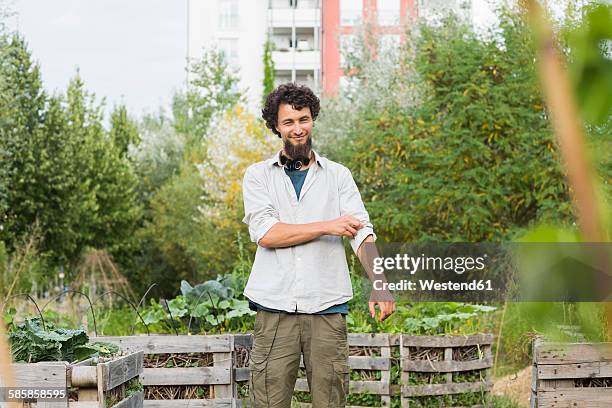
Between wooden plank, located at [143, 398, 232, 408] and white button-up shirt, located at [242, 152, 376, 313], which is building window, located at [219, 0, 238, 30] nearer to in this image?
wooden plank, located at [143, 398, 232, 408]

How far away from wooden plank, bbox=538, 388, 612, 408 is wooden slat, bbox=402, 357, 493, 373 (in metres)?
1.67

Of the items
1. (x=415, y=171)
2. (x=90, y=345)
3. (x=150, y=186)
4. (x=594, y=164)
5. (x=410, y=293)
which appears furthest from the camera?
(x=150, y=186)

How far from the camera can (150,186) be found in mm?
26125

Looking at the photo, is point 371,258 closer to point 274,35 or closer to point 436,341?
point 436,341

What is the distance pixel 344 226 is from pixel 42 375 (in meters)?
1.24

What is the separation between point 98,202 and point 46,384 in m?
19.3

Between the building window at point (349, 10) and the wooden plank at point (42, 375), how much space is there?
100ft

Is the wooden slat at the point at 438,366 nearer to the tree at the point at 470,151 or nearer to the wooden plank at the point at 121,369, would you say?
the wooden plank at the point at 121,369

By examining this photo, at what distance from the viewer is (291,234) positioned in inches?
139

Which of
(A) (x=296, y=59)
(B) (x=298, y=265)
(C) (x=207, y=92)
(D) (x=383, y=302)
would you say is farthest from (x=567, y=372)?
(A) (x=296, y=59)

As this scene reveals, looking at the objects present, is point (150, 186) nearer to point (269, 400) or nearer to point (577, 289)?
point (269, 400)

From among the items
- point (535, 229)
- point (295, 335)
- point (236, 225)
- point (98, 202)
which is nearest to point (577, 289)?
point (535, 229)

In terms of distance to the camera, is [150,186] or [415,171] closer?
[415,171]

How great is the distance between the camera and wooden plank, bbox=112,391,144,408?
3.73 m
